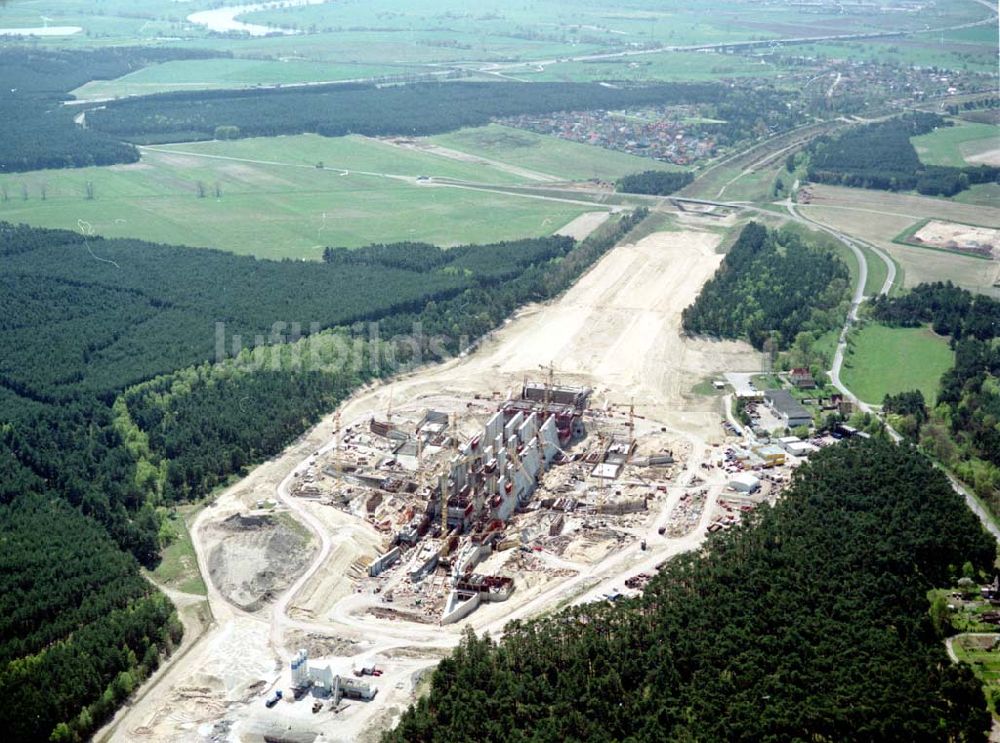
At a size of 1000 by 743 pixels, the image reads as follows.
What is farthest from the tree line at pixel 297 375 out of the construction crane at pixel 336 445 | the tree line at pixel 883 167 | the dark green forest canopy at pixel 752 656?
the tree line at pixel 883 167

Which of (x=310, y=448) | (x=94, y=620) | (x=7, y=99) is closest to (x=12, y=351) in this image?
(x=310, y=448)

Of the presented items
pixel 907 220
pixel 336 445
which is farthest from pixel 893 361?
pixel 907 220

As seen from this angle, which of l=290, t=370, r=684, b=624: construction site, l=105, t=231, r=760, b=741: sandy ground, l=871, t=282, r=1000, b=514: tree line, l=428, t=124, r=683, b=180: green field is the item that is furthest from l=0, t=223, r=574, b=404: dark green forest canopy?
l=428, t=124, r=683, b=180: green field

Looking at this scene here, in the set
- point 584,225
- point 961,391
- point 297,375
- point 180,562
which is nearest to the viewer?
→ point 180,562

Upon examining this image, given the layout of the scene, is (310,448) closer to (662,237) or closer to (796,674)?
(796,674)

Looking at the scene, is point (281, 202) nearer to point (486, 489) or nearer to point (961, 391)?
point (486, 489)

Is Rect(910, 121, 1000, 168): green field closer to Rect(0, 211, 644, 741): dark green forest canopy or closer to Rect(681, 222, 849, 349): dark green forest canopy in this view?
Rect(681, 222, 849, 349): dark green forest canopy

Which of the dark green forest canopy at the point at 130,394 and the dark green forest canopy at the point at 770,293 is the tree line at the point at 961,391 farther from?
the dark green forest canopy at the point at 130,394

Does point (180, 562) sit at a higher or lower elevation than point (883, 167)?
lower
